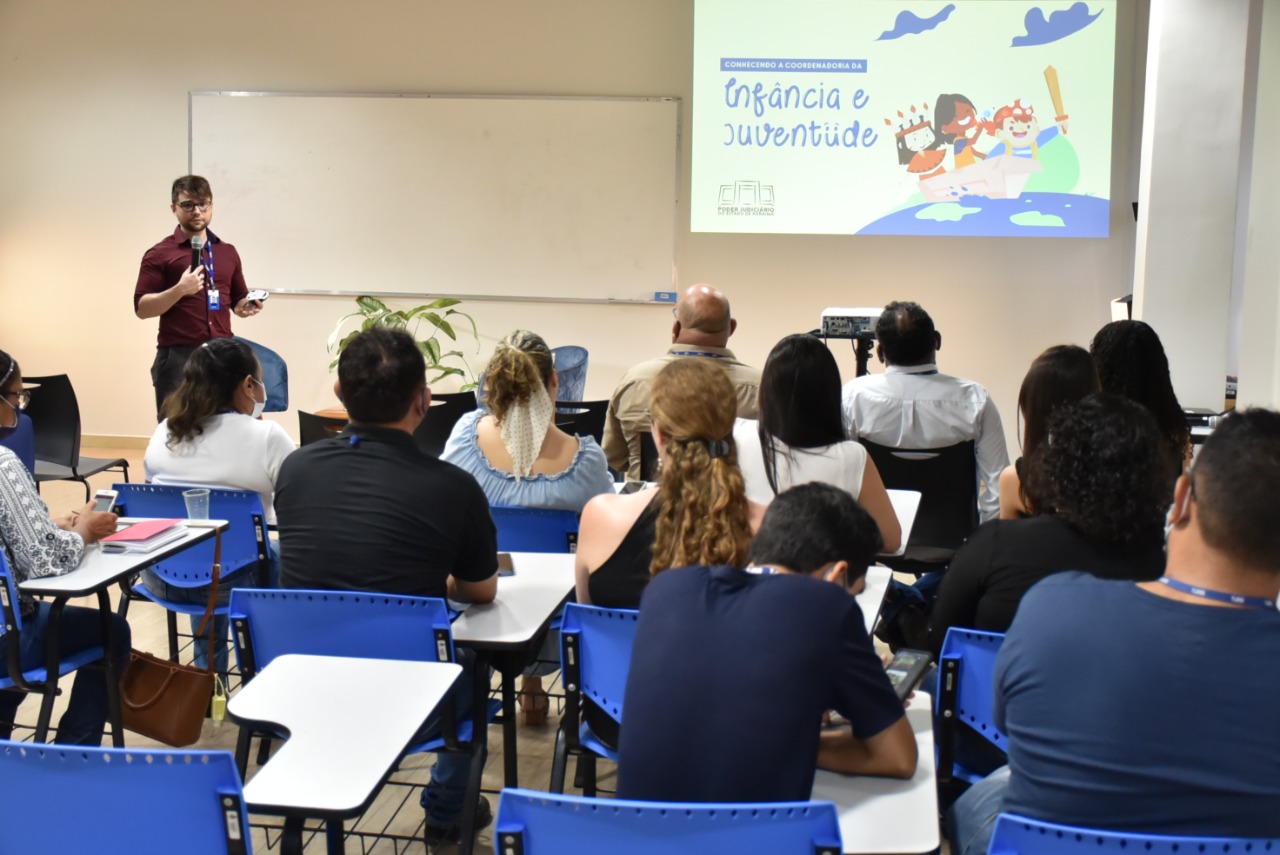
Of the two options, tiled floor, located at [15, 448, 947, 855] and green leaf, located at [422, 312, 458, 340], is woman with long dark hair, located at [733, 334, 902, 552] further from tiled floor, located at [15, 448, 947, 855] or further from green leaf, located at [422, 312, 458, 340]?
green leaf, located at [422, 312, 458, 340]

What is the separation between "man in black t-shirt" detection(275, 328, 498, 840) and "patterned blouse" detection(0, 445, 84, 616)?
1.87 ft

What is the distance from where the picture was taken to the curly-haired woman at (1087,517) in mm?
1871

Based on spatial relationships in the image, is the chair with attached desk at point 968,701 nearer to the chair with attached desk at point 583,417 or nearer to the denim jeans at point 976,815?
the denim jeans at point 976,815

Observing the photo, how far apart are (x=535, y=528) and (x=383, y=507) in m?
0.75

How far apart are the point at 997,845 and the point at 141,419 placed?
7.13 metres

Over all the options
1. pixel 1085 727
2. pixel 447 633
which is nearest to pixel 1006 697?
pixel 1085 727

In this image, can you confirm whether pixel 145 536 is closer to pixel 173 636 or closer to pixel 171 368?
pixel 173 636

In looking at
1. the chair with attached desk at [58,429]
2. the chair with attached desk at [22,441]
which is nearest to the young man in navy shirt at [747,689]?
the chair with attached desk at [22,441]

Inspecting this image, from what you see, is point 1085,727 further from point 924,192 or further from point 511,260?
point 511,260

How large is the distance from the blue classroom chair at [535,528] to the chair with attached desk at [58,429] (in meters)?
2.67

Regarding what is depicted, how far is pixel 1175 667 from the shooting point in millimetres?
1327

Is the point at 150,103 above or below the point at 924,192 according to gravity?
above

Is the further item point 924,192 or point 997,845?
point 924,192

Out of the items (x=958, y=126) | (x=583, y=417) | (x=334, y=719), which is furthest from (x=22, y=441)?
(x=958, y=126)
